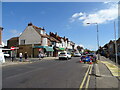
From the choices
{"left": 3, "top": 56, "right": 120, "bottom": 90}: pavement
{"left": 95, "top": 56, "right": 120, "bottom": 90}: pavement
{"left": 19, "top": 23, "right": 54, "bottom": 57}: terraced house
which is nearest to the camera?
{"left": 3, "top": 56, "right": 120, "bottom": 90}: pavement

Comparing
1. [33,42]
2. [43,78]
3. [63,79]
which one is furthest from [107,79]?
[33,42]

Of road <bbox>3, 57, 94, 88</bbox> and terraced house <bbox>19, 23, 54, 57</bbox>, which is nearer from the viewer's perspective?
road <bbox>3, 57, 94, 88</bbox>

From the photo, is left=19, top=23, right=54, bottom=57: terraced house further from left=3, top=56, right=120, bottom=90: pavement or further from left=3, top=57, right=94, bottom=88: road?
left=3, top=56, right=120, bottom=90: pavement

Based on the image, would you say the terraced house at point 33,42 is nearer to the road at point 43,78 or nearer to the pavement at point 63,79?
the road at point 43,78

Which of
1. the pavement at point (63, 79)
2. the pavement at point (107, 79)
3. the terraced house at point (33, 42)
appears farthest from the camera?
the terraced house at point (33, 42)

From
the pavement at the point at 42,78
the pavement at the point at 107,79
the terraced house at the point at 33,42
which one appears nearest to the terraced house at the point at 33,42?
the terraced house at the point at 33,42

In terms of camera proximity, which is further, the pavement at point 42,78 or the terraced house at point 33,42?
the terraced house at point 33,42

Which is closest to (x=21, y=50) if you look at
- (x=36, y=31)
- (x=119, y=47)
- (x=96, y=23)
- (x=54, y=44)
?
(x=36, y=31)

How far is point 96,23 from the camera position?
26016 millimetres

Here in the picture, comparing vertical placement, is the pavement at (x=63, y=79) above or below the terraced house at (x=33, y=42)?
below

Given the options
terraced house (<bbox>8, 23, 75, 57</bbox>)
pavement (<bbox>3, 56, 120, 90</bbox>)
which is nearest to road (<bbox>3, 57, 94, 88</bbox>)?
pavement (<bbox>3, 56, 120, 90</bbox>)

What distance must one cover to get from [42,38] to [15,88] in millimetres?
35090

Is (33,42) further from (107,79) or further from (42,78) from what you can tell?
(107,79)

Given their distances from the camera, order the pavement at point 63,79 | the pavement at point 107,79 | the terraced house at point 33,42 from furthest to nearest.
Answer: the terraced house at point 33,42, the pavement at point 107,79, the pavement at point 63,79
